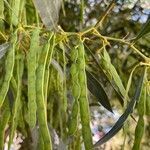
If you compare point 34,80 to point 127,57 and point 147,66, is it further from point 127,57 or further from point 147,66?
point 127,57

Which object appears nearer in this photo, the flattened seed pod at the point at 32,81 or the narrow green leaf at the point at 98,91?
the flattened seed pod at the point at 32,81

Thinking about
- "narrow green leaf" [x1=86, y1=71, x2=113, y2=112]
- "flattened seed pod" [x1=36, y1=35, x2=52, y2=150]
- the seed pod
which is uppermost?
the seed pod

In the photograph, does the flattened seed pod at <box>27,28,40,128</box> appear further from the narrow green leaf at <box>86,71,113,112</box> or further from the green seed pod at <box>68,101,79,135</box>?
the narrow green leaf at <box>86,71,113,112</box>

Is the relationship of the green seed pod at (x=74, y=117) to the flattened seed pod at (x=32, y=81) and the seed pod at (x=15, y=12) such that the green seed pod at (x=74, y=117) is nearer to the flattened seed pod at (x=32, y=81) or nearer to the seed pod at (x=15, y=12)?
the flattened seed pod at (x=32, y=81)

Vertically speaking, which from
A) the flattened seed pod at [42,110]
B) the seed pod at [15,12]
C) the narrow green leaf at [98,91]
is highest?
the seed pod at [15,12]

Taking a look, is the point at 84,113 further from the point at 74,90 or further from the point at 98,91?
the point at 98,91

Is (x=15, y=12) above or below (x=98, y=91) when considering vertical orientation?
above

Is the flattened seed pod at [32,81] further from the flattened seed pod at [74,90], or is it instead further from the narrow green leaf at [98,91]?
the narrow green leaf at [98,91]

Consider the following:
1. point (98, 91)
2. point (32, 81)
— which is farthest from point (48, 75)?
point (98, 91)

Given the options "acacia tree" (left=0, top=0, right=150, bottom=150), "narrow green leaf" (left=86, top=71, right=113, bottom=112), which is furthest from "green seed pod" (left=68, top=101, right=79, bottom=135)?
"narrow green leaf" (left=86, top=71, right=113, bottom=112)

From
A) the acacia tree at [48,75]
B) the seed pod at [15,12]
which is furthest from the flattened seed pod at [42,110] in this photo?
the seed pod at [15,12]

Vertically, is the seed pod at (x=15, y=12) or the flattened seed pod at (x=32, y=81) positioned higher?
the seed pod at (x=15, y=12)

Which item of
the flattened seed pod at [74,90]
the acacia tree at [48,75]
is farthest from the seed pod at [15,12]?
the flattened seed pod at [74,90]

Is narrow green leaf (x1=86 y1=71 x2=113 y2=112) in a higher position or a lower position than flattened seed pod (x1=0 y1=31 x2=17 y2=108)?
lower
